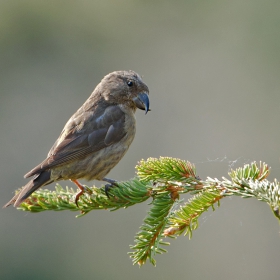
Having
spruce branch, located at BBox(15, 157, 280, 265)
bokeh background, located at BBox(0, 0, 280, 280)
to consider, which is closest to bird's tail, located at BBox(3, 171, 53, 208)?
spruce branch, located at BBox(15, 157, 280, 265)

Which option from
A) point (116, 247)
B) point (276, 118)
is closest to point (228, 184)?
point (116, 247)

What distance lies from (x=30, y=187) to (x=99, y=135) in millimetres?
1226

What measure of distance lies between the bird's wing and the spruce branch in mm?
1256

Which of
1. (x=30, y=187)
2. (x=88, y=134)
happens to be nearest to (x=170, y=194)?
(x=30, y=187)

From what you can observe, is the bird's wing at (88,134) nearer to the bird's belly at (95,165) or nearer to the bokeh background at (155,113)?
the bird's belly at (95,165)

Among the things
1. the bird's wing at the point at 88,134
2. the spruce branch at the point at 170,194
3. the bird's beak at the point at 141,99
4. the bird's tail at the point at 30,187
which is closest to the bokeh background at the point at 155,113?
the bird's beak at the point at 141,99

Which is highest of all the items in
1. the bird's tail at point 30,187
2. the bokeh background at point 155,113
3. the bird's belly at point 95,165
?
the bokeh background at point 155,113

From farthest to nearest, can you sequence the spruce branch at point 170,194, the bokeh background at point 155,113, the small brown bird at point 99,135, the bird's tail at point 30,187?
1. the bokeh background at point 155,113
2. the small brown bird at point 99,135
3. the bird's tail at point 30,187
4. the spruce branch at point 170,194

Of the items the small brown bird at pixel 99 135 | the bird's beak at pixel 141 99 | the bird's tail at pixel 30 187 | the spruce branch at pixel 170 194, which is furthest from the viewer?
the bird's beak at pixel 141 99

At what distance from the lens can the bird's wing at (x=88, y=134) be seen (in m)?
4.99

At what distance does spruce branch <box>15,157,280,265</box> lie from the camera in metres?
3.22

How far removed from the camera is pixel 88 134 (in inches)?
207

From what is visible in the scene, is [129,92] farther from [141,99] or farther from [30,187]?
[30,187]

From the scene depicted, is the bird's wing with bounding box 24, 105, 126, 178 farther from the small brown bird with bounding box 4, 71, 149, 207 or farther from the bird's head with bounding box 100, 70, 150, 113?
the bird's head with bounding box 100, 70, 150, 113
